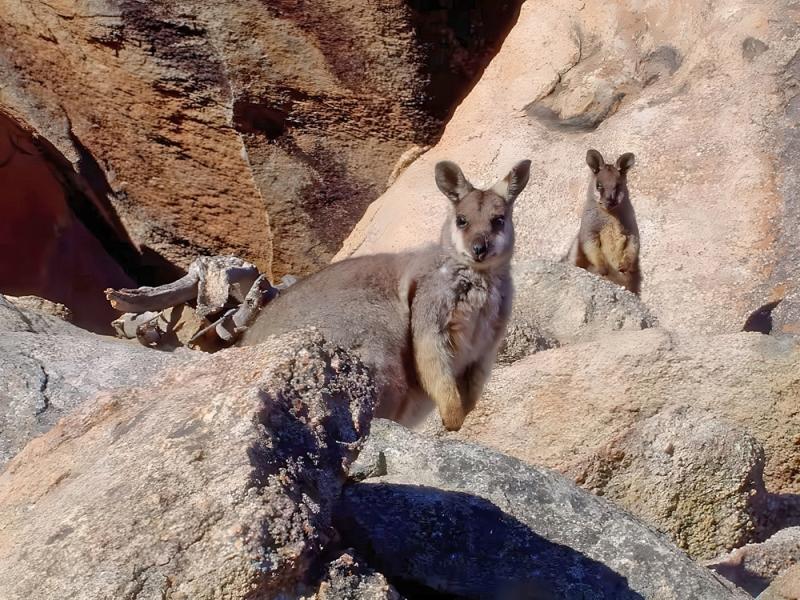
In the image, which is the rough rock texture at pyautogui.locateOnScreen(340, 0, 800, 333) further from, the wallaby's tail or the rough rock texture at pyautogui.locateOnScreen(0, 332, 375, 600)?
the rough rock texture at pyautogui.locateOnScreen(0, 332, 375, 600)

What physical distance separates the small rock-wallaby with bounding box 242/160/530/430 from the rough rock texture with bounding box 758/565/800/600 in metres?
2.37

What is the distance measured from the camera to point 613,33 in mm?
10758

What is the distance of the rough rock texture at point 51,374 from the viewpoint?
5.17 meters

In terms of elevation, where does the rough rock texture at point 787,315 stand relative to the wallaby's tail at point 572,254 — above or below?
above

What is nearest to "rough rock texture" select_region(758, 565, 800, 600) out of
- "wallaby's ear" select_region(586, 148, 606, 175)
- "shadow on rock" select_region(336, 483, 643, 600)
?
"shadow on rock" select_region(336, 483, 643, 600)

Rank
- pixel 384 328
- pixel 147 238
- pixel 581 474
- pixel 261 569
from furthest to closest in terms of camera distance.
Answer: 1. pixel 147 238
2. pixel 384 328
3. pixel 581 474
4. pixel 261 569

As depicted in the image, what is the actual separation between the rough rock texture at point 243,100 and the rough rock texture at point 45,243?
143 cm

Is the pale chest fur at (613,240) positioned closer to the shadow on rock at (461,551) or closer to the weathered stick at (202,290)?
the weathered stick at (202,290)

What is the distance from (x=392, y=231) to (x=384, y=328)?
4.99 meters

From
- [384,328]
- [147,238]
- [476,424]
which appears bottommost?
[147,238]

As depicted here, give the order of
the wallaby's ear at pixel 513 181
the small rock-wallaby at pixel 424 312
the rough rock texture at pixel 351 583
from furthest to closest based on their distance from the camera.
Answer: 1. the wallaby's ear at pixel 513 181
2. the small rock-wallaby at pixel 424 312
3. the rough rock texture at pixel 351 583

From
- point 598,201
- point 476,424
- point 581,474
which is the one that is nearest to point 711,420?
point 581,474

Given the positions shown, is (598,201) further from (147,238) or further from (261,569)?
(261,569)

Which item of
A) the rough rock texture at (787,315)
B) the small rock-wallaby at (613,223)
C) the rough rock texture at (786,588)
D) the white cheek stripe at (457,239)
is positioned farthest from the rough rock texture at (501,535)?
the small rock-wallaby at (613,223)
